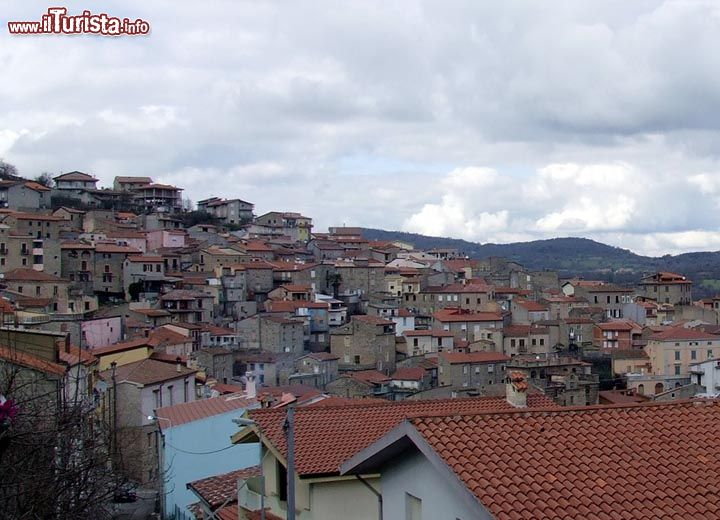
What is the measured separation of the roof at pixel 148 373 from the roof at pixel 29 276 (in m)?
37.9

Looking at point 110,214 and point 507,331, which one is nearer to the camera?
point 507,331

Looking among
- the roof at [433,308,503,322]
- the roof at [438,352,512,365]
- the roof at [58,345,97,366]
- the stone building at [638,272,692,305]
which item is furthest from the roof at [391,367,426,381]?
the stone building at [638,272,692,305]

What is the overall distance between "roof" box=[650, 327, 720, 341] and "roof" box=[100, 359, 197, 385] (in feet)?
157

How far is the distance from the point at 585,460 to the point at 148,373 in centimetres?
2752

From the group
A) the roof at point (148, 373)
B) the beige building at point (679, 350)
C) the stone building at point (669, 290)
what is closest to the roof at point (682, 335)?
the beige building at point (679, 350)

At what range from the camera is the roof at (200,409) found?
2389 cm

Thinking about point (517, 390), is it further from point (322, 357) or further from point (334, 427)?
point (322, 357)

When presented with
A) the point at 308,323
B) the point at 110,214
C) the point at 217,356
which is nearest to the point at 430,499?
the point at 217,356

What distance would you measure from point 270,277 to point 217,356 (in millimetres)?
24577

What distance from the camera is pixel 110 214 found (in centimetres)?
10344

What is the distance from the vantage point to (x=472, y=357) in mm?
65375

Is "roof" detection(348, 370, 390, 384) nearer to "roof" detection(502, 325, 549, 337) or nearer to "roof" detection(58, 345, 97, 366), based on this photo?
"roof" detection(502, 325, 549, 337)

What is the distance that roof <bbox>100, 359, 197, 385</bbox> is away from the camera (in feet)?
103

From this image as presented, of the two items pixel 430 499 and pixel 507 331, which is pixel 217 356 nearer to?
pixel 507 331
